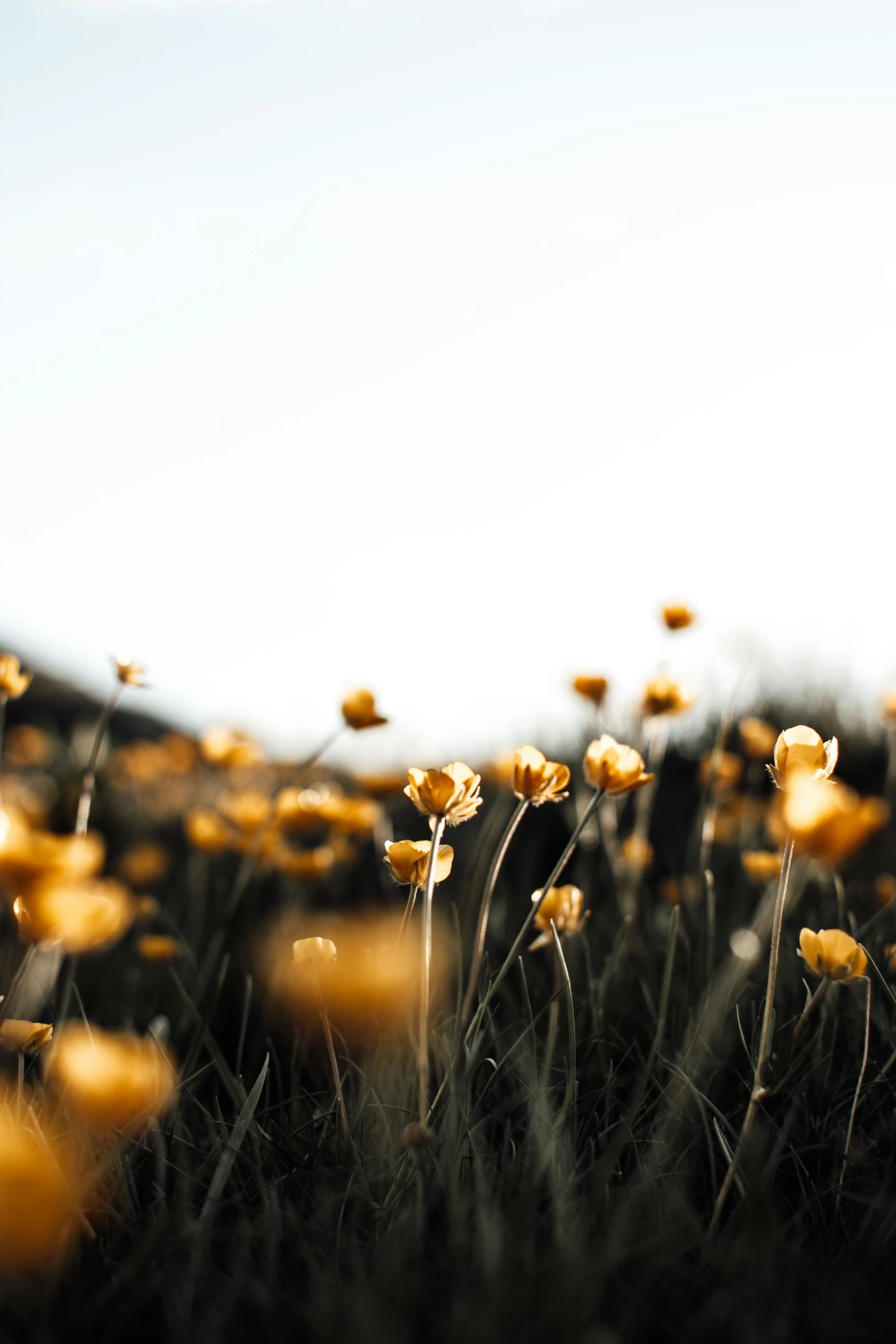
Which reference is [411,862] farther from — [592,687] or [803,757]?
[592,687]

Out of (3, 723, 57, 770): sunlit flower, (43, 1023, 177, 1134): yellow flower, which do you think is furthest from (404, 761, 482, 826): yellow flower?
(3, 723, 57, 770): sunlit flower

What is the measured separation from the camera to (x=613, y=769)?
111 centimetres

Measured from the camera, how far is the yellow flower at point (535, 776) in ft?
3.74

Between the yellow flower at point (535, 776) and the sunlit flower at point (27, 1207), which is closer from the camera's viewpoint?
the sunlit flower at point (27, 1207)

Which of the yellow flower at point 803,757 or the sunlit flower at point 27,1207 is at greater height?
the yellow flower at point 803,757

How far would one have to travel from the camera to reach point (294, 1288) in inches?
34.4

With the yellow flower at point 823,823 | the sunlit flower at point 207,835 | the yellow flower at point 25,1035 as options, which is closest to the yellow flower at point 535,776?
the yellow flower at point 823,823

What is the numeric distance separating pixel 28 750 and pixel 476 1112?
3832mm

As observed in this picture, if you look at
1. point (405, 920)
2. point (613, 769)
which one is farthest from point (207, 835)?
point (613, 769)

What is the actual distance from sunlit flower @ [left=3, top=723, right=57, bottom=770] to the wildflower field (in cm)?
244

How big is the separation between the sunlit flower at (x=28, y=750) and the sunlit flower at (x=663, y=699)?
348cm

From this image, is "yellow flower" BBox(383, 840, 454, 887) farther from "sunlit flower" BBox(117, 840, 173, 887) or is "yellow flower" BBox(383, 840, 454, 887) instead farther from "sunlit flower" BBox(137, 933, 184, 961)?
"sunlit flower" BBox(117, 840, 173, 887)

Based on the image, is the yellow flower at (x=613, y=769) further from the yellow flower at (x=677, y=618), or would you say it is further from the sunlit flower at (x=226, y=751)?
the sunlit flower at (x=226, y=751)

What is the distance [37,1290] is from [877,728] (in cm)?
430
